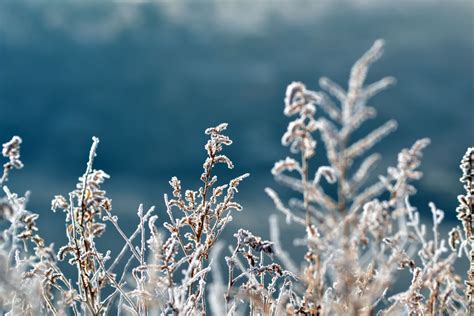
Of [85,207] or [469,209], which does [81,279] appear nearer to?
[85,207]

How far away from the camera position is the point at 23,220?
410 centimetres

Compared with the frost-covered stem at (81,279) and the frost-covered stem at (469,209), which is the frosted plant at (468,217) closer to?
the frost-covered stem at (469,209)

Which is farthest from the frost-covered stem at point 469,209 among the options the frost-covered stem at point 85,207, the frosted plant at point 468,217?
the frost-covered stem at point 85,207

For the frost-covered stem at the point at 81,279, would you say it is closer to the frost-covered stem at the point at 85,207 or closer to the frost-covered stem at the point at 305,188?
the frost-covered stem at the point at 85,207

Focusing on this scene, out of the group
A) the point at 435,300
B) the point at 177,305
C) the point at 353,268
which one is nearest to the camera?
the point at 353,268

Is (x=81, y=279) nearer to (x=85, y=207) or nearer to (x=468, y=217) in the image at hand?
(x=85, y=207)

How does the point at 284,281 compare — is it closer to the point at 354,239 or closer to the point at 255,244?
the point at 255,244

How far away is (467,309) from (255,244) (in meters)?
1.28

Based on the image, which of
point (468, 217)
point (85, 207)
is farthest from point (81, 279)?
point (468, 217)

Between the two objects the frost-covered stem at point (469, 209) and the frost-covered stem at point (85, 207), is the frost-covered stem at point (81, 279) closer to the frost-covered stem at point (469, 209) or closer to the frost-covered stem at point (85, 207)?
the frost-covered stem at point (85, 207)

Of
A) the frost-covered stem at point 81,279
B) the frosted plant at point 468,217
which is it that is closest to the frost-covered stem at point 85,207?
the frost-covered stem at point 81,279

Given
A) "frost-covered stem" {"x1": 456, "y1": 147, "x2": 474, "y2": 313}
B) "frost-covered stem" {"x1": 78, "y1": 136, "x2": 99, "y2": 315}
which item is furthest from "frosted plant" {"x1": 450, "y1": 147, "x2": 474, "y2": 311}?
"frost-covered stem" {"x1": 78, "y1": 136, "x2": 99, "y2": 315}

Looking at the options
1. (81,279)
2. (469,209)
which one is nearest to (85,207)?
(81,279)

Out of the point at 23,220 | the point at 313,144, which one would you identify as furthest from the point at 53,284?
the point at 313,144
